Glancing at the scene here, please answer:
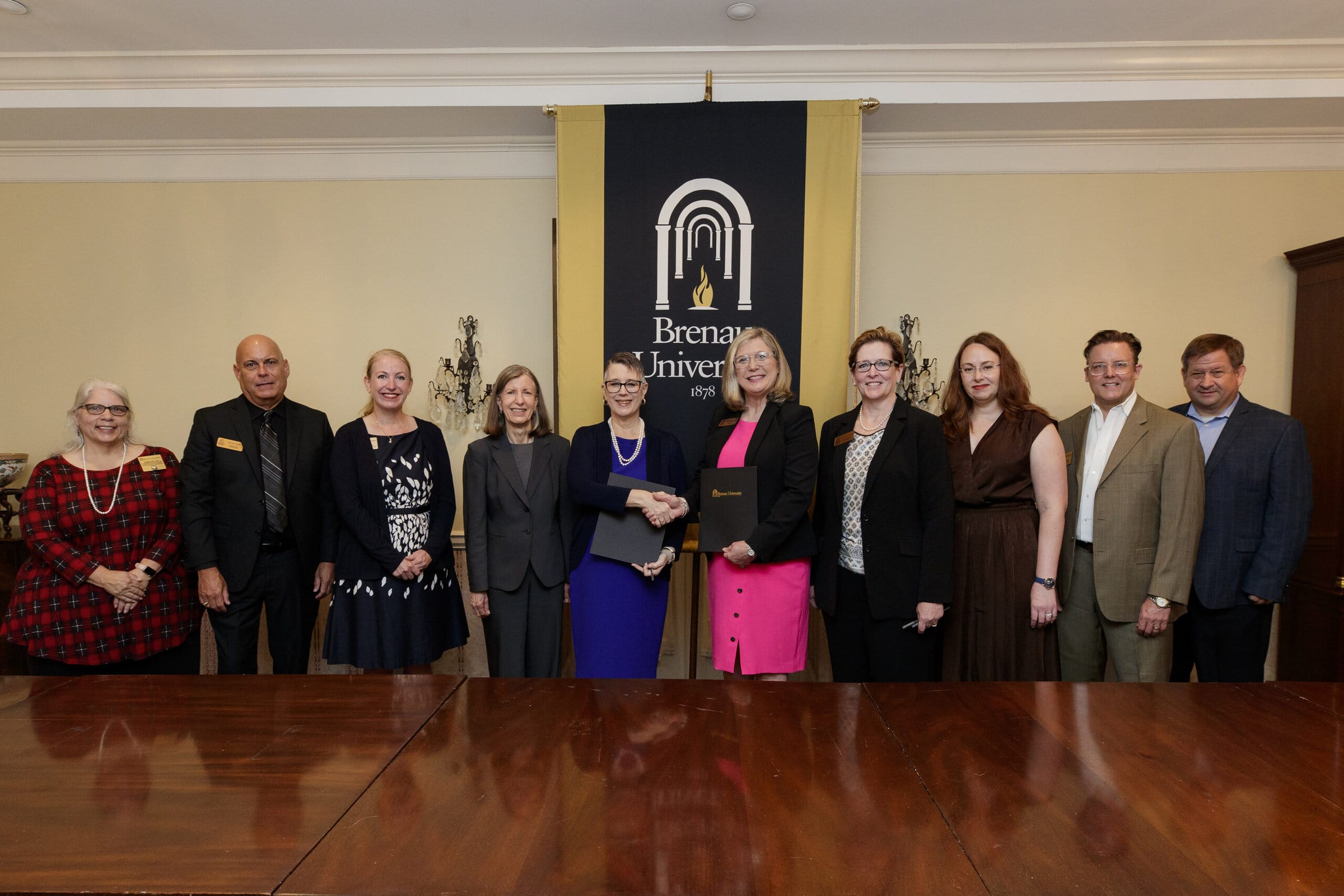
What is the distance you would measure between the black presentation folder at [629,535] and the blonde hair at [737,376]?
1.40 ft

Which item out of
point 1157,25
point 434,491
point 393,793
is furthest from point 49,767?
point 1157,25

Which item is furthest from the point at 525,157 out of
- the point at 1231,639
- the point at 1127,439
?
the point at 1231,639

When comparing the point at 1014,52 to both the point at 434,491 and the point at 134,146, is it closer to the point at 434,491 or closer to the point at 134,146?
the point at 434,491

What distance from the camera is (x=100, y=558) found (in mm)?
2750

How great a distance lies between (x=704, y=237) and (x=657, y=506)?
1451mm

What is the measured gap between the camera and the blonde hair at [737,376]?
109 inches

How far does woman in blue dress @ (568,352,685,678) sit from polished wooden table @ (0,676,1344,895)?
1.02 meters

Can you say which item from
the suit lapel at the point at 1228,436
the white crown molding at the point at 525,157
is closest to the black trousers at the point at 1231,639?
the suit lapel at the point at 1228,436

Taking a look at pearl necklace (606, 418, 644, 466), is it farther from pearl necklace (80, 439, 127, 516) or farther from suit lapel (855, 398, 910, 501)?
pearl necklace (80, 439, 127, 516)

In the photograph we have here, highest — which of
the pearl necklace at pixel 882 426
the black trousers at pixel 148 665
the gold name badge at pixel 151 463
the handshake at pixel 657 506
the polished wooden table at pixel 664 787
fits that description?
the pearl necklace at pixel 882 426

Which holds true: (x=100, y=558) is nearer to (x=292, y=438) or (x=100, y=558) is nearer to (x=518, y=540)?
(x=292, y=438)

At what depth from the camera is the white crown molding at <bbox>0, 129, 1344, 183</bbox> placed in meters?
3.79

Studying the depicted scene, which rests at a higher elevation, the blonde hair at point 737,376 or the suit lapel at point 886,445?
the blonde hair at point 737,376

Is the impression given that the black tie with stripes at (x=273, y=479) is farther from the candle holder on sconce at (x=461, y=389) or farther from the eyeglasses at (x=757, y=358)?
the eyeglasses at (x=757, y=358)
